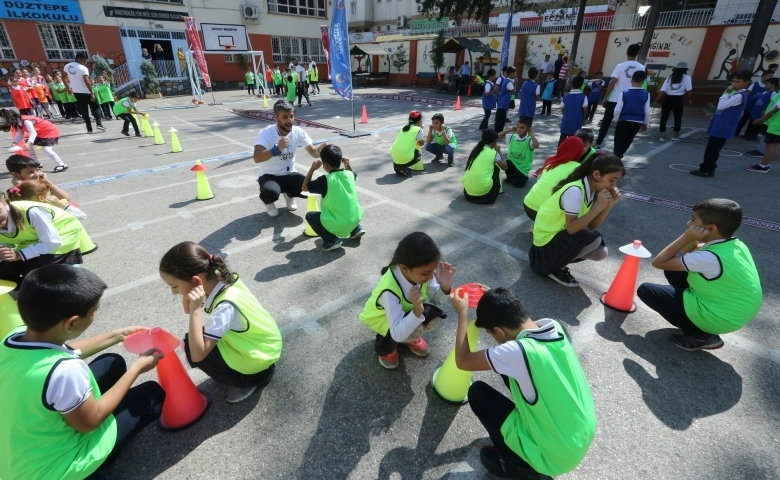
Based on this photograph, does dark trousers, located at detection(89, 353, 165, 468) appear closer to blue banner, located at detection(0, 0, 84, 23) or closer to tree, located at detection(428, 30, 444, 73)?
tree, located at detection(428, 30, 444, 73)

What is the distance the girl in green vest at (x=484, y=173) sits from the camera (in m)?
5.59

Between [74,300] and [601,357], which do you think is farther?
[601,357]

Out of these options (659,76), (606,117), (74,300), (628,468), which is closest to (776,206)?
(606,117)

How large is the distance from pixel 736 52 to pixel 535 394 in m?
23.3

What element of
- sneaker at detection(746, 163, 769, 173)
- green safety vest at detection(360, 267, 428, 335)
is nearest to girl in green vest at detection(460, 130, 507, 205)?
green safety vest at detection(360, 267, 428, 335)

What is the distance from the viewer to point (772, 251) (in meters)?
4.39

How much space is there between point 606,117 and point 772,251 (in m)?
5.60

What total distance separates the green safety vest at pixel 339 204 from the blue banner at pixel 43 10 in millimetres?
26968

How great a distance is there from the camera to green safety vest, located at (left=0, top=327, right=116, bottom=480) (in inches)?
58.2

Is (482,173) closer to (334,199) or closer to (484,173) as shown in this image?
(484,173)

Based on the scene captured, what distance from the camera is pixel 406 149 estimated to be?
6.85 m

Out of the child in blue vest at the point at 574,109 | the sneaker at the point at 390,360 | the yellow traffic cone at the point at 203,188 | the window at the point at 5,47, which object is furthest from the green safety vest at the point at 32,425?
the window at the point at 5,47

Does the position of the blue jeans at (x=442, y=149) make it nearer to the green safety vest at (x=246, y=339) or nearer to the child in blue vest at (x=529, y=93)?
the child in blue vest at (x=529, y=93)

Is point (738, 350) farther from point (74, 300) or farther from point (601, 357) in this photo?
point (74, 300)
